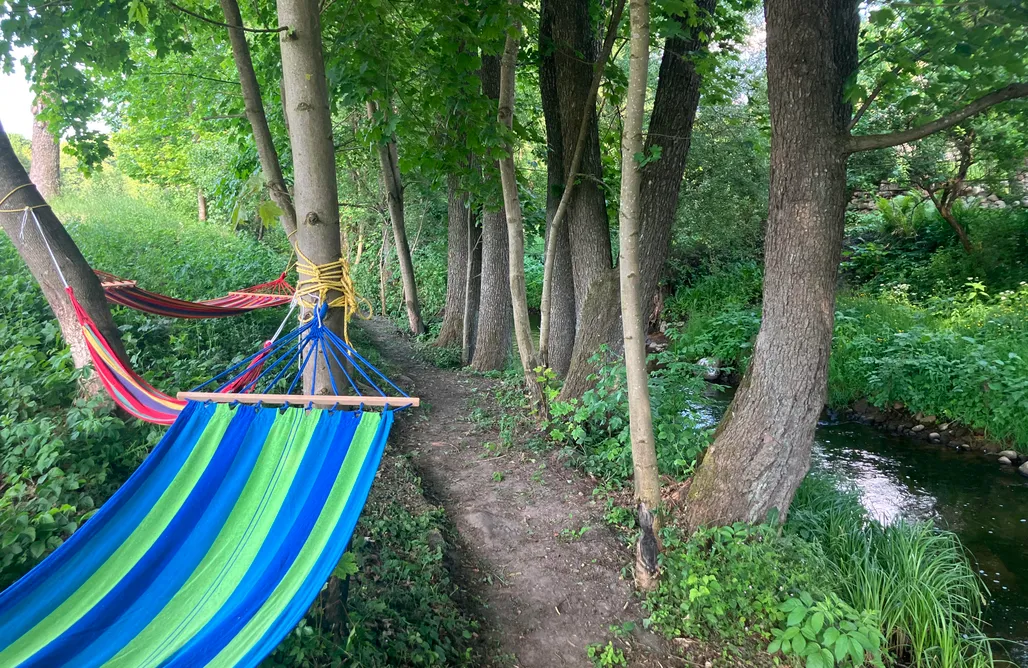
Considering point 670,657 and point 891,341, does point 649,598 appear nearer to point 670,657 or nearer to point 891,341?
point 670,657

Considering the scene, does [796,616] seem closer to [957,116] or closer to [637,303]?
[637,303]

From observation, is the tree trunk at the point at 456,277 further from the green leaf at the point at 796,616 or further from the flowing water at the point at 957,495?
the green leaf at the point at 796,616

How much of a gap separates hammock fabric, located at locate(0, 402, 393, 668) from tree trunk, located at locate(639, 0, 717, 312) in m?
2.62

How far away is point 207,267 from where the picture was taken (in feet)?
20.6

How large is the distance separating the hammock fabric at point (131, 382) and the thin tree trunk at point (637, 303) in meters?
1.56

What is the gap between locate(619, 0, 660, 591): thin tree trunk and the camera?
2.66m

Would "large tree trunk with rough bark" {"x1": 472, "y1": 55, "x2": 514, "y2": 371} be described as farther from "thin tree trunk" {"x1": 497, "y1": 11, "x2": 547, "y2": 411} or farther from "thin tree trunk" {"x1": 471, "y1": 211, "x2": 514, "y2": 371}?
"thin tree trunk" {"x1": 497, "y1": 11, "x2": 547, "y2": 411}

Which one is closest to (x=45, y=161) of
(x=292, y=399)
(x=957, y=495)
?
(x=292, y=399)

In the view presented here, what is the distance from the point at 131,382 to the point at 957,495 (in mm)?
5638

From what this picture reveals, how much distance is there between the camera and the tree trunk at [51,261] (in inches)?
109

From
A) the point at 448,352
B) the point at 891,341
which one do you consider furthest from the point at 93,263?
the point at 891,341

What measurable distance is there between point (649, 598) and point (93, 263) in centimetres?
538

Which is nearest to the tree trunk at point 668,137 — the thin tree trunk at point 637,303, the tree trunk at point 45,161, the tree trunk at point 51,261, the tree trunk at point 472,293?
the thin tree trunk at point 637,303

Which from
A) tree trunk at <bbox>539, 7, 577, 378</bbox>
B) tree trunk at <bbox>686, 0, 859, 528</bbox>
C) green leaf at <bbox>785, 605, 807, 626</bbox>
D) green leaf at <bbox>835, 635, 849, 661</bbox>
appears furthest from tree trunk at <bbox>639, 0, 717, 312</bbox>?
green leaf at <bbox>835, 635, 849, 661</bbox>
